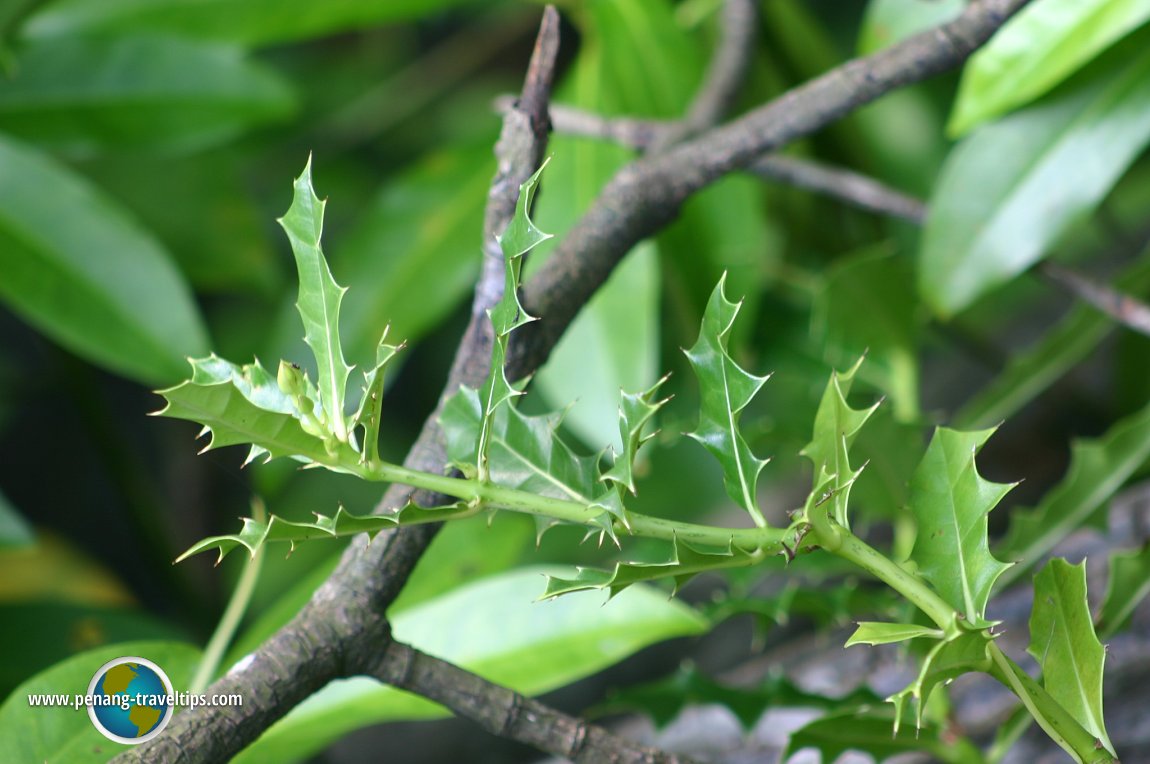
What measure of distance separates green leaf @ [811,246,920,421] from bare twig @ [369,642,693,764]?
47 cm

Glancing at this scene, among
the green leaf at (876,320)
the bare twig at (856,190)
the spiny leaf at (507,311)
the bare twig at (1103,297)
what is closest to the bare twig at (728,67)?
the bare twig at (856,190)

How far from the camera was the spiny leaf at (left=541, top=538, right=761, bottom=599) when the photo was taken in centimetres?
38

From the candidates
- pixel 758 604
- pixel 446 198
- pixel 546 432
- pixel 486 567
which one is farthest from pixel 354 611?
pixel 446 198

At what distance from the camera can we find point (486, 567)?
0.86m

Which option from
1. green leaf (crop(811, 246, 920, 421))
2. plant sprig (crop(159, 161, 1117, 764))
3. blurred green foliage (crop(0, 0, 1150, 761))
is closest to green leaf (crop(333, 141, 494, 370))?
blurred green foliage (crop(0, 0, 1150, 761))

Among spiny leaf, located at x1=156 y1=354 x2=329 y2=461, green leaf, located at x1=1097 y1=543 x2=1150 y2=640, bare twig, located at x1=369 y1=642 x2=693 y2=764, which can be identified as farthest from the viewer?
green leaf, located at x1=1097 y1=543 x2=1150 y2=640

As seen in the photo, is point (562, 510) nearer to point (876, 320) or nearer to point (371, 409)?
point (371, 409)

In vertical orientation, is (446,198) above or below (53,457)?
above

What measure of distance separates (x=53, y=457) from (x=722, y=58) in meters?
1.30

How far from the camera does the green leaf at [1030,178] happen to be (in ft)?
2.51

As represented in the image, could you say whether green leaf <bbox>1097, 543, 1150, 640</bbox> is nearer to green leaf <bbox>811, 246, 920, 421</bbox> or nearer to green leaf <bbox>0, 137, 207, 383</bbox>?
green leaf <bbox>811, 246, 920, 421</bbox>

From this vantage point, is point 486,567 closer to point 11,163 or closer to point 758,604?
point 758,604

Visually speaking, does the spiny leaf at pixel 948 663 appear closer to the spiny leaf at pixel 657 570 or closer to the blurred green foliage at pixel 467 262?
the spiny leaf at pixel 657 570

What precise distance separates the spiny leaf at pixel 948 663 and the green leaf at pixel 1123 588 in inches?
9.5
